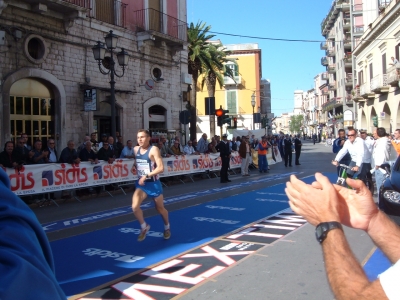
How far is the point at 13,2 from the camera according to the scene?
14.6m

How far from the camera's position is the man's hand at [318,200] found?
6.05 ft

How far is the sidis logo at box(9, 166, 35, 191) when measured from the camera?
414 inches

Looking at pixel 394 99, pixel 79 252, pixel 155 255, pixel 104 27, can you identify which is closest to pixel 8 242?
pixel 155 255

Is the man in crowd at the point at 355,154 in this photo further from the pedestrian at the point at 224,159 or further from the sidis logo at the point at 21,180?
the sidis logo at the point at 21,180

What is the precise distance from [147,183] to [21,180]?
16.9 feet

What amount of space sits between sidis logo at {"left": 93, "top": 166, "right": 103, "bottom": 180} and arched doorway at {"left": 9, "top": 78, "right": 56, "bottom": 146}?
4.30 m

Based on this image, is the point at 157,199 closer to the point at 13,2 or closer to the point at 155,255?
the point at 155,255

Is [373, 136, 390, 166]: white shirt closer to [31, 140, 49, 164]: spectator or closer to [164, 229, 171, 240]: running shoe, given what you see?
[164, 229, 171, 240]: running shoe

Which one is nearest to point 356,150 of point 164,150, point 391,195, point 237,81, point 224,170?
point 391,195

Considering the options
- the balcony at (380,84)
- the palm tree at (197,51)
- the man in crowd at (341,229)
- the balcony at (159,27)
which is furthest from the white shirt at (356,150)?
the balcony at (380,84)

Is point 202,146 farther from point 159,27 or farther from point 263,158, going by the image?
point 159,27

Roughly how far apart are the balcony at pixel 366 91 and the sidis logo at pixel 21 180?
35.4 metres

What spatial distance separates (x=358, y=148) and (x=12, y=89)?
39.6ft

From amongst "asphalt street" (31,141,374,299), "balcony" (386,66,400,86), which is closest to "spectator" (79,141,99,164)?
"asphalt street" (31,141,374,299)
